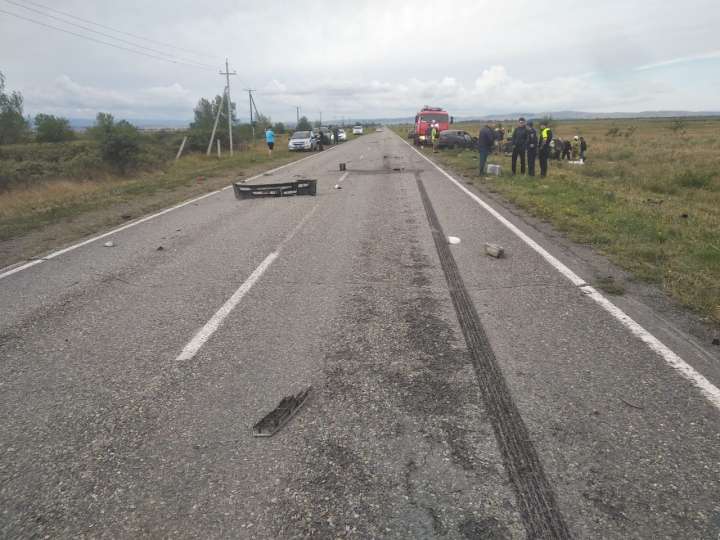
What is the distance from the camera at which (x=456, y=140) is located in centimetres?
2983

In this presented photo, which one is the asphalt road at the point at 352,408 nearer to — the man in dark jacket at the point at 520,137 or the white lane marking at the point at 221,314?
the white lane marking at the point at 221,314

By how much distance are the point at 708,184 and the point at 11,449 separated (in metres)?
16.8

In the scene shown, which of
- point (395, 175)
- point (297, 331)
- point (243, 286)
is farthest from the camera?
point (395, 175)

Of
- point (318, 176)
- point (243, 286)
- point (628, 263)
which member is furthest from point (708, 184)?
point (243, 286)

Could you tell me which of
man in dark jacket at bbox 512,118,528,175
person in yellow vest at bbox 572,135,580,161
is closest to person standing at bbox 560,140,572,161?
person in yellow vest at bbox 572,135,580,161

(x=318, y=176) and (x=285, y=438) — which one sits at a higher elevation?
(x=318, y=176)

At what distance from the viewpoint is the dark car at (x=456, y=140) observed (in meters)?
29.8

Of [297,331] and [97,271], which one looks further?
[97,271]

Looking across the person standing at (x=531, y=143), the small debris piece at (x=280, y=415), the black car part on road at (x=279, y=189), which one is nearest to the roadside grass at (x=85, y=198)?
the black car part on road at (x=279, y=189)

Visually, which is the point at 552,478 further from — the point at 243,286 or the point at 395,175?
the point at 395,175

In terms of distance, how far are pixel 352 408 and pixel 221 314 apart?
2169 mm

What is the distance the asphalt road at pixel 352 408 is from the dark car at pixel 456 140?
25.3 metres

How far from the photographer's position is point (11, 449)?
9.39 ft

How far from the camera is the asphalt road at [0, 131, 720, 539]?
7.55ft
